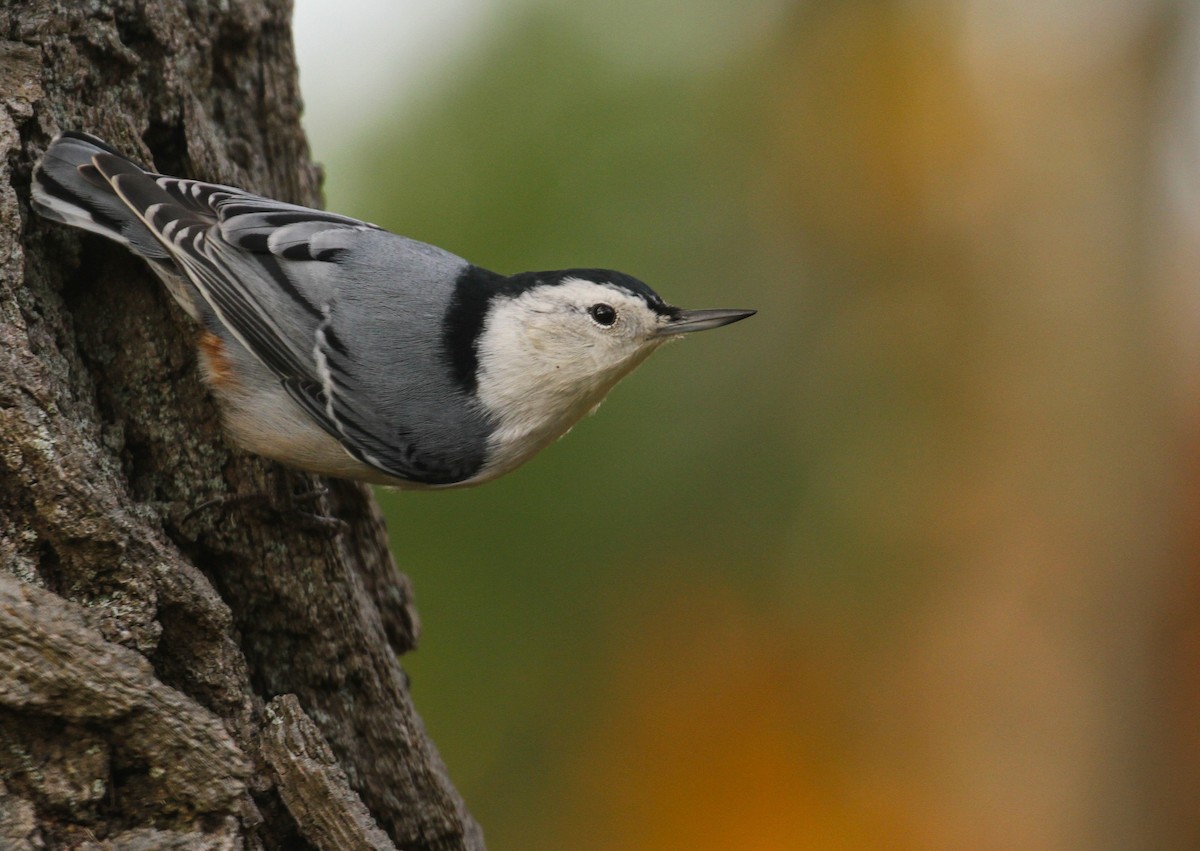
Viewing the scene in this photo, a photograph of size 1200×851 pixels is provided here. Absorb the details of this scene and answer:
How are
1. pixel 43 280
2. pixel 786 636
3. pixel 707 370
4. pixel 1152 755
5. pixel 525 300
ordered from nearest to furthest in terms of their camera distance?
pixel 43 280, pixel 525 300, pixel 1152 755, pixel 707 370, pixel 786 636

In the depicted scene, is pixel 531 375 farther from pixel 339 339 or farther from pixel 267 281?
pixel 267 281

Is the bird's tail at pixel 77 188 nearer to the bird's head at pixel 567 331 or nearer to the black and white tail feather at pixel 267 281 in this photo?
the black and white tail feather at pixel 267 281

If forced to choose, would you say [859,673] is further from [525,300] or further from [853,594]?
[525,300]

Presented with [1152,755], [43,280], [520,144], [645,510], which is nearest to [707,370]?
[645,510]

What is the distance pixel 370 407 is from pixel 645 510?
2579 millimetres

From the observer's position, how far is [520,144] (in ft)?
14.4

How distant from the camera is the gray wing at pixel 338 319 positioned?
1.95 meters

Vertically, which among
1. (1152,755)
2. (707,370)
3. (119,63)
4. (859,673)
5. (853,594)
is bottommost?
(1152,755)

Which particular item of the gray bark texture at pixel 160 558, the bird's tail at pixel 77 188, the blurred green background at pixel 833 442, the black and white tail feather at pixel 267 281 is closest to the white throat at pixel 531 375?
the black and white tail feather at pixel 267 281

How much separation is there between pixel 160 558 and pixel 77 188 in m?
0.62

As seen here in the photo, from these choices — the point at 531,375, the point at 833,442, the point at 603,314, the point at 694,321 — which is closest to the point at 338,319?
the point at 531,375

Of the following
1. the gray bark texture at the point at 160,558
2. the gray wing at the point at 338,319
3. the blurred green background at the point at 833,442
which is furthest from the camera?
the blurred green background at the point at 833,442

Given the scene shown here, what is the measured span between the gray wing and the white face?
0.48 ft

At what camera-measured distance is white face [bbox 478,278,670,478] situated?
7.14ft
